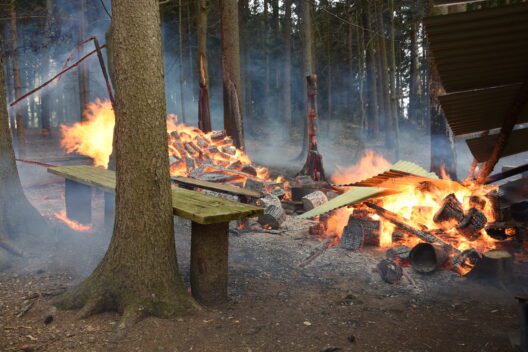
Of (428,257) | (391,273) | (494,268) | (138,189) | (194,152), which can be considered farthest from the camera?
(194,152)

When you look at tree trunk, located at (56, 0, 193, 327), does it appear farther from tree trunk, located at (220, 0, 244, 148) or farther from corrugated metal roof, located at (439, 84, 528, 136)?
tree trunk, located at (220, 0, 244, 148)

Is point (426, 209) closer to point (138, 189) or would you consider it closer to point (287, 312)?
point (287, 312)

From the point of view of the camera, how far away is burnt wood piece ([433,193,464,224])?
624cm

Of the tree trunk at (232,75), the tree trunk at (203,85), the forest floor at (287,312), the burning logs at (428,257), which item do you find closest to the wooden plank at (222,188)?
the forest floor at (287,312)

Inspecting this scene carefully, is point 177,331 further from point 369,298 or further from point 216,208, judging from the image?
point 369,298

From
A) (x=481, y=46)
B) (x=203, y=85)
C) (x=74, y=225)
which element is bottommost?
(x=74, y=225)

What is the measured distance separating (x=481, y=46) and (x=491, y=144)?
8.23ft

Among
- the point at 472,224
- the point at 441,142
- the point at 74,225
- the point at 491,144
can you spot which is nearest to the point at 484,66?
the point at 491,144

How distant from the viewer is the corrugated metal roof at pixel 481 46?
2.62 m

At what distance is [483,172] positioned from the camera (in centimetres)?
591

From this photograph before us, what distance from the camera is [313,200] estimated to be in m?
8.30

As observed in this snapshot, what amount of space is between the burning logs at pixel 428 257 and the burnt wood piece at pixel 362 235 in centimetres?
88

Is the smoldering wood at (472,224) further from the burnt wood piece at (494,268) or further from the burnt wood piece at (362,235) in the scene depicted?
the burnt wood piece at (362,235)

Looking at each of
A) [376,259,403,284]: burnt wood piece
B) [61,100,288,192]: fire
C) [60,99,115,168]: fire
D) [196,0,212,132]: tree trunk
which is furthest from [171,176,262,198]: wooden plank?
[196,0,212,132]: tree trunk
